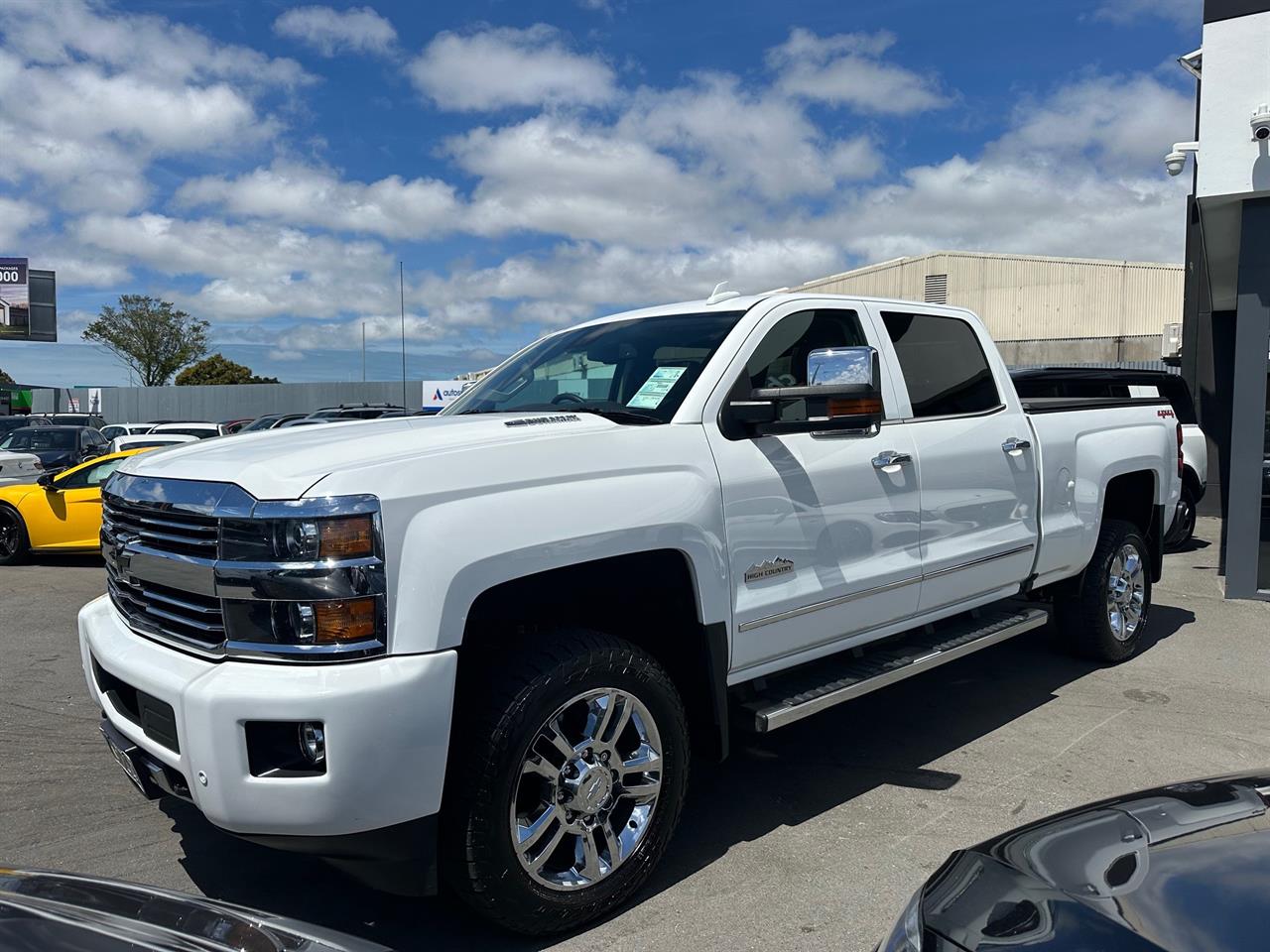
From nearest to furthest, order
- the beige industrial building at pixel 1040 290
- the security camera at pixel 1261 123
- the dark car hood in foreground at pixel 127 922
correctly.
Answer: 1. the dark car hood in foreground at pixel 127 922
2. the security camera at pixel 1261 123
3. the beige industrial building at pixel 1040 290

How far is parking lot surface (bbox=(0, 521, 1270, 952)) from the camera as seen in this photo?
3377mm

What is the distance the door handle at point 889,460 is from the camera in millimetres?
4254

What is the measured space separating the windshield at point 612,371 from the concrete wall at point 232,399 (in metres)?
40.2

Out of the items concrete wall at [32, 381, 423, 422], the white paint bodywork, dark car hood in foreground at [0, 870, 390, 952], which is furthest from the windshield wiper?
concrete wall at [32, 381, 423, 422]

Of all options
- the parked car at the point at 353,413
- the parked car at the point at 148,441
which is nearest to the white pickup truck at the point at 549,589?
the parked car at the point at 353,413

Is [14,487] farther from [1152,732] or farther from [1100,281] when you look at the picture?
[1100,281]

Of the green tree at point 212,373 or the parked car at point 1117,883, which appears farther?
the green tree at point 212,373

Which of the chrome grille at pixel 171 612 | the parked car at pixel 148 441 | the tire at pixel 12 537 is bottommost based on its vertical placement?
the tire at pixel 12 537

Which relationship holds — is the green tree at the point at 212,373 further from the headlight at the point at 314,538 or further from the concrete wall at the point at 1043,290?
the headlight at the point at 314,538

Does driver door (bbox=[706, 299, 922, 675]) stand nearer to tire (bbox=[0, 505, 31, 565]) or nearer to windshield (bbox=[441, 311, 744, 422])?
windshield (bbox=[441, 311, 744, 422])

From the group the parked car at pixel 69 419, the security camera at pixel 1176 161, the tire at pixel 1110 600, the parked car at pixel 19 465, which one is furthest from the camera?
the parked car at pixel 69 419

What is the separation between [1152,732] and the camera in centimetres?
519

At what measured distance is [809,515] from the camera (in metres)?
3.92

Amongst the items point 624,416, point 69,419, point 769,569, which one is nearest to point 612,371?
point 624,416
